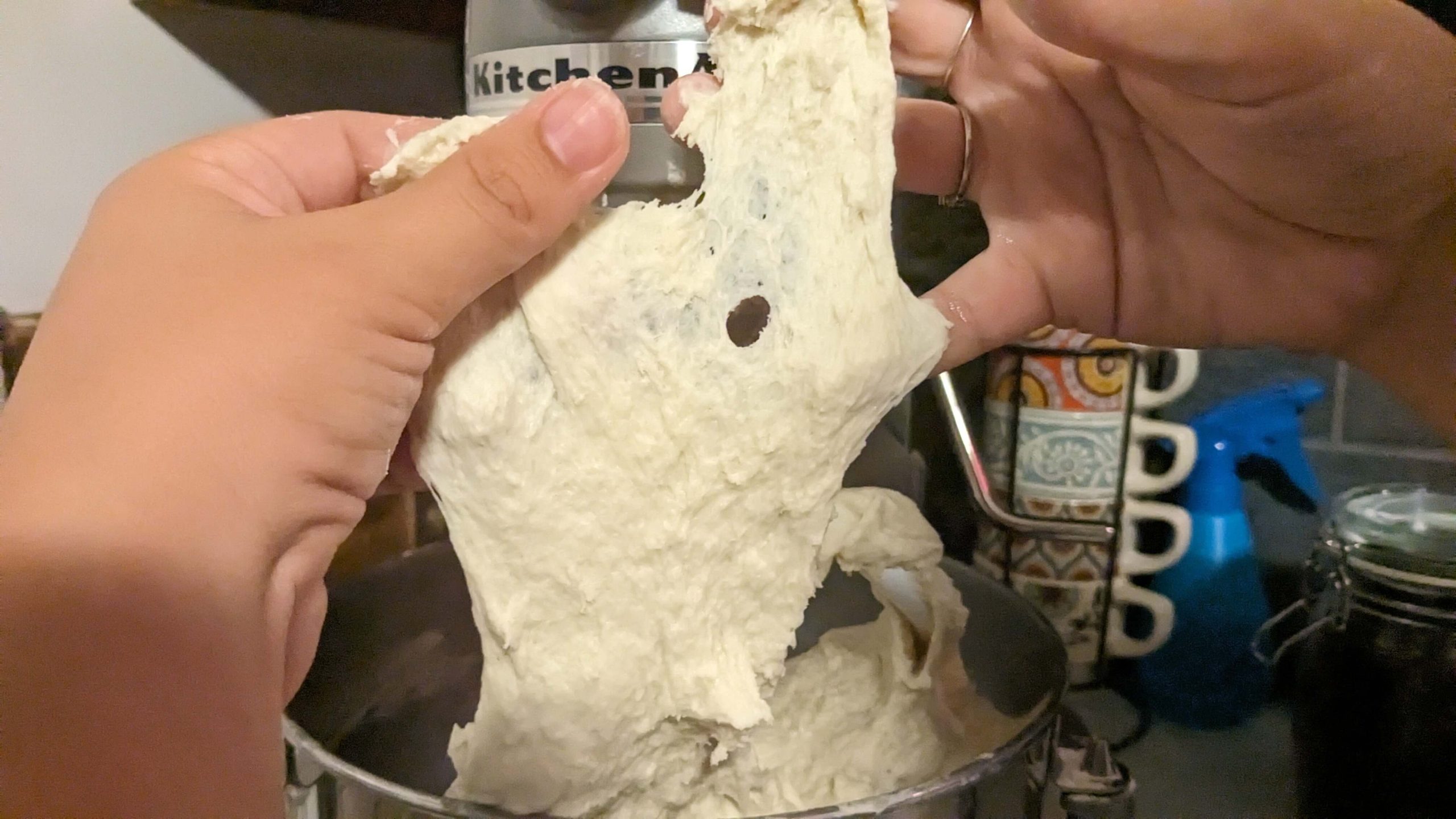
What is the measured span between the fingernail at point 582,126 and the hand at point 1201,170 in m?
0.12

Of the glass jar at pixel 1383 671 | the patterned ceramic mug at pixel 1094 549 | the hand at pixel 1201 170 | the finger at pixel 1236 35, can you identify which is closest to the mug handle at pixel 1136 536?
the patterned ceramic mug at pixel 1094 549

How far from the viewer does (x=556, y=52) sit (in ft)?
1.80

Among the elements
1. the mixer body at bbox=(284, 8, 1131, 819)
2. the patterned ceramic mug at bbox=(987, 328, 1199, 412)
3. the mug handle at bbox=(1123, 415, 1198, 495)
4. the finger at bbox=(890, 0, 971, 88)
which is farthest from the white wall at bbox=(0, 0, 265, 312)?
the mug handle at bbox=(1123, 415, 1198, 495)

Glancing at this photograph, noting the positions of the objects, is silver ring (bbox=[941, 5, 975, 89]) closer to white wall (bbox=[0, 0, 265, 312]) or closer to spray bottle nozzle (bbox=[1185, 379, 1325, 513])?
spray bottle nozzle (bbox=[1185, 379, 1325, 513])

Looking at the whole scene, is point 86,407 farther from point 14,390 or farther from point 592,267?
point 592,267

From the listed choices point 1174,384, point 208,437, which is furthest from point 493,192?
point 1174,384

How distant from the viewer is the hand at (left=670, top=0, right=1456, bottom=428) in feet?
1.24

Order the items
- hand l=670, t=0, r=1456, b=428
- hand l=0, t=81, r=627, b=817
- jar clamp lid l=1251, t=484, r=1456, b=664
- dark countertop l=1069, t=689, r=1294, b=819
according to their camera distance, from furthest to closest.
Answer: dark countertop l=1069, t=689, r=1294, b=819
jar clamp lid l=1251, t=484, r=1456, b=664
hand l=670, t=0, r=1456, b=428
hand l=0, t=81, r=627, b=817

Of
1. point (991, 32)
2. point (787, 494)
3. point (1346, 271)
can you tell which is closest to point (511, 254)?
point (787, 494)

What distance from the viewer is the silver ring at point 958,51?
552 mm

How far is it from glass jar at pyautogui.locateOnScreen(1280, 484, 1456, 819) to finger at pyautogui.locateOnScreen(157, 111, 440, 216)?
643mm

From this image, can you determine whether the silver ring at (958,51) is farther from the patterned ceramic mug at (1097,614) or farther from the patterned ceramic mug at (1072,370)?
the patterned ceramic mug at (1097,614)

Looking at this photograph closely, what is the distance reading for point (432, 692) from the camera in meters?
A: 0.63

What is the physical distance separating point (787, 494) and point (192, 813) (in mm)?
262
